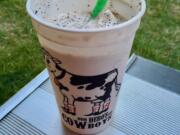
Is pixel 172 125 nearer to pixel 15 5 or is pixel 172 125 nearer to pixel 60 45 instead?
pixel 60 45

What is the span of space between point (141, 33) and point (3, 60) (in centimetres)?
64

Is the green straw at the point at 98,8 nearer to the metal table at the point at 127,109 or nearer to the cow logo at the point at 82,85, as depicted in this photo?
the cow logo at the point at 82,85

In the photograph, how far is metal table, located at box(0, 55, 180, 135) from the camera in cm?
101

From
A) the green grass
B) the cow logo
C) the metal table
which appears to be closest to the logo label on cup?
the cow logo

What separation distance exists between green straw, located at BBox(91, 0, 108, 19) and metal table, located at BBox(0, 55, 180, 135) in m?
0.35

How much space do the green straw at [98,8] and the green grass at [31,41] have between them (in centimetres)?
56

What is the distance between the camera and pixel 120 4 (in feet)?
2.92

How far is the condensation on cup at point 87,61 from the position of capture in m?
0.74

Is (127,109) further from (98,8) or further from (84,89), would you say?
(98,8)

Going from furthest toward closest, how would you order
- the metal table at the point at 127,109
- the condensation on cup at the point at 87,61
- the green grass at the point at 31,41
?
1. the green grass at the point at 31,41
2. the metal table at the point at 127,109
3. the condensation on cup at the point at 87,61

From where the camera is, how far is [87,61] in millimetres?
780

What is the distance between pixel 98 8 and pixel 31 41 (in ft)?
2.44

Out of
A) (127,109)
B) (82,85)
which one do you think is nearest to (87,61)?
(82,85)

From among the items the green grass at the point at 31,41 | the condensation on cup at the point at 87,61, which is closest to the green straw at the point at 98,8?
the condensation on cup at the point at 87,61
